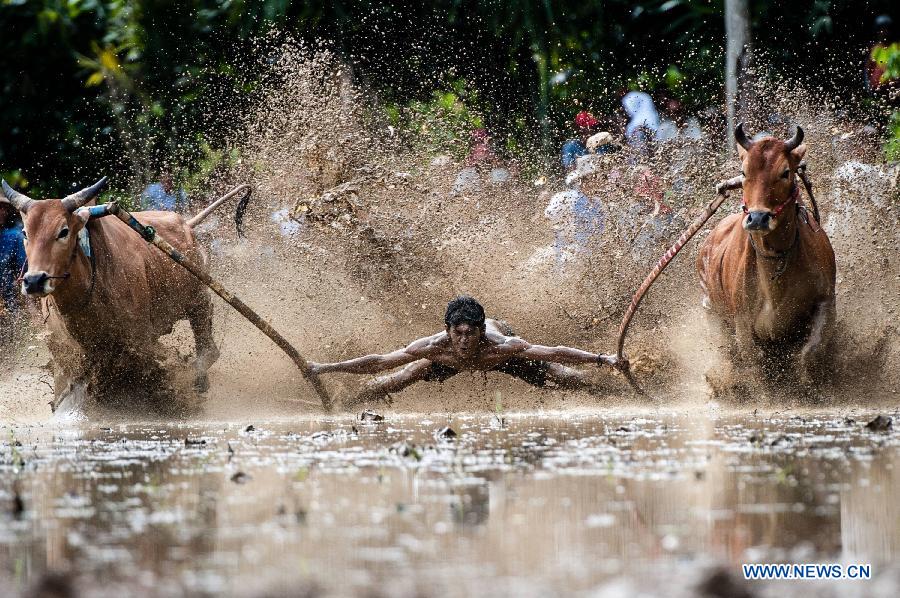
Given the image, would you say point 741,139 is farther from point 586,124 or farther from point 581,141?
point 581,141

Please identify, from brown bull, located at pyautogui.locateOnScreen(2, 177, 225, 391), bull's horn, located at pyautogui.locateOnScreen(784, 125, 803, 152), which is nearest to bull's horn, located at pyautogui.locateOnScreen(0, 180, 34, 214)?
brown bull, located at pyautogui.locateOnScreen(2, 177, 225, 391)

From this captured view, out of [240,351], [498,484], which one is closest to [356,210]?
[240,351]

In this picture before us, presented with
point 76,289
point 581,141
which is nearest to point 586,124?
point 581,141

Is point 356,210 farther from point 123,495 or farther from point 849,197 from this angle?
point 123,495

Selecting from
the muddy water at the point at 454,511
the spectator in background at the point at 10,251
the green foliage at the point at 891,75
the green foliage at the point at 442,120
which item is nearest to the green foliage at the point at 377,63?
the green foliage at the point at 442,120

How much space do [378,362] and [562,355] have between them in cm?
142

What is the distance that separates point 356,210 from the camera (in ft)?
46.4

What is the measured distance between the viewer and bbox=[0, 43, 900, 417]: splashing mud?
12.4 meters

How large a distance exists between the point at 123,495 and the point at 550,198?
10.2 metres

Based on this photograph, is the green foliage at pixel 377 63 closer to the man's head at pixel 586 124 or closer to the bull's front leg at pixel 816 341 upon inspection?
the man's head at pixel 586 124

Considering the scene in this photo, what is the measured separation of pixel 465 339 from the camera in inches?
443

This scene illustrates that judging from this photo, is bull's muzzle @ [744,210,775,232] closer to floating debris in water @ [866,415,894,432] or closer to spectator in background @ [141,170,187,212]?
floating debris in water @ [866,415,894,432]

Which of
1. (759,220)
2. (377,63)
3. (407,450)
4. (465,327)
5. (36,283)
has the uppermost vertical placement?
(377,63)

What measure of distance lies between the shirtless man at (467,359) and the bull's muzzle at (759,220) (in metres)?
1.60
